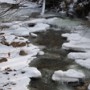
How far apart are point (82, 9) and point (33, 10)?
3400mm

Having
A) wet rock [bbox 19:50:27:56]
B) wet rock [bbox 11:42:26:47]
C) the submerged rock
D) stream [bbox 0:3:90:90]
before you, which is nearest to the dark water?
stream [bbox 0:3:90:90]

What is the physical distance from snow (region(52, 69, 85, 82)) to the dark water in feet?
0.60

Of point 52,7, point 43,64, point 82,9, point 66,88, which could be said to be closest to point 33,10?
point 52,7

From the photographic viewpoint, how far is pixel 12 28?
515 inches

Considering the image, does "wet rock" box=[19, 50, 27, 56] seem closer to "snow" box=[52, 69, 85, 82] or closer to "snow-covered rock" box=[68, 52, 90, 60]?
"snow-covered rock" box=[68, 52, 90, 60]

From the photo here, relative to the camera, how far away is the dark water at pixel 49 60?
6.90m

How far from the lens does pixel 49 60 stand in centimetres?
873

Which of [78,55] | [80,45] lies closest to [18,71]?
[78,55]

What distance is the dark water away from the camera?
690 centimetres

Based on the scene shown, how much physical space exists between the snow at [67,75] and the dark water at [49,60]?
0.60 feet

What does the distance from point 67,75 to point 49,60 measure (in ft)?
5.28

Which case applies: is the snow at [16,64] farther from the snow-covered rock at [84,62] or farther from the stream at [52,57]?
the snow-covered rock at [84,62]

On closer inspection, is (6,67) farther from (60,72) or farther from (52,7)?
(52,7)

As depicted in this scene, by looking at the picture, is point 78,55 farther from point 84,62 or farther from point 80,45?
point 80,45
